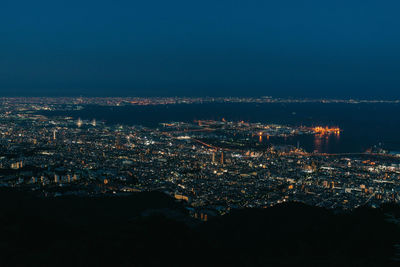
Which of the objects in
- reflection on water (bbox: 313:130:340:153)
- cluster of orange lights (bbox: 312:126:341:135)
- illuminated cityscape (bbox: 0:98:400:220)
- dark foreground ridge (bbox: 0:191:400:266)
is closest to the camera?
dark foreground ridge (bbox: 0:191:400:266)

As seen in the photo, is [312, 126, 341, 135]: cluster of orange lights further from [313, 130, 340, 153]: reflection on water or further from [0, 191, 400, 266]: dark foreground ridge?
[0, 191, 400, 266]: dark foreground ridge

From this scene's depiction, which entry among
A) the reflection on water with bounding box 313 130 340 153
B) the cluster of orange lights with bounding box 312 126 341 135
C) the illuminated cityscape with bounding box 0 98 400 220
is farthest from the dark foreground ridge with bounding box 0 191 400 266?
the cluster of orange lights with bounding box 312 126 341 135

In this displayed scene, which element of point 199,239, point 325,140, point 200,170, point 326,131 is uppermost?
point 199,239

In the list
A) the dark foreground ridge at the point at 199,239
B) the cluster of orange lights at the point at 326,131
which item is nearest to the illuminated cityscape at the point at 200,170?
the dark foreground ridge at the point at 199,239

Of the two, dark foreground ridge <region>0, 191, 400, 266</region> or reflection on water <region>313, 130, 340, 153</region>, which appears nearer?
dark foreground ridge <region>0, 191, 400, 266</region>

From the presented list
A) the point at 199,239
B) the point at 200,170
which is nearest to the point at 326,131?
the point at 200,170

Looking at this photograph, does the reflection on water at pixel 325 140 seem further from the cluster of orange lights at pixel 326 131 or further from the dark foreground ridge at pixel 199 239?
the dark foreground ridge at pixel 199 239

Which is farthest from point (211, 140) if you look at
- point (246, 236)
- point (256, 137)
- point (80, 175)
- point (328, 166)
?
point (246, 236)

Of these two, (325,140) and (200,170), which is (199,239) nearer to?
(200,170)

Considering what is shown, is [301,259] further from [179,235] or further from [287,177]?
[287,177]
